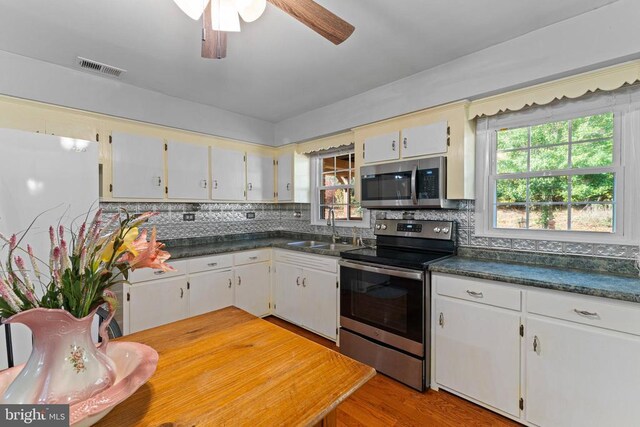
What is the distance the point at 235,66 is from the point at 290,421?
2.45 m

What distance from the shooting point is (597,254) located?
1.89 metres

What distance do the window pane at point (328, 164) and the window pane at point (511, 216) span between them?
192 centimetres

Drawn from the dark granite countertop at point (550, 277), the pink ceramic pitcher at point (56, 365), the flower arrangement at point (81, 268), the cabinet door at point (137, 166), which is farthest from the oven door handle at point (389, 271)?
the cabinet door at point (137, 166)

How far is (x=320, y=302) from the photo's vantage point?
9.46ft

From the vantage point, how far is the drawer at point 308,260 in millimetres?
2775

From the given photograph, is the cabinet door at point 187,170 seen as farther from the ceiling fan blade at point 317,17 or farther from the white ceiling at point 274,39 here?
the ceiling fan blade at point 317,17

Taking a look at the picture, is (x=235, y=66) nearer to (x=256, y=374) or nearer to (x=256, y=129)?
(x=256, y=129)

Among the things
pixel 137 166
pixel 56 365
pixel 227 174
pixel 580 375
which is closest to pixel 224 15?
pixel 56 365

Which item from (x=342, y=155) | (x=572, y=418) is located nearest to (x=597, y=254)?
(x=572, y=418)

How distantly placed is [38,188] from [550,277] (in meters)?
3.15

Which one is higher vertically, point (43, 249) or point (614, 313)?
point (43, 249)

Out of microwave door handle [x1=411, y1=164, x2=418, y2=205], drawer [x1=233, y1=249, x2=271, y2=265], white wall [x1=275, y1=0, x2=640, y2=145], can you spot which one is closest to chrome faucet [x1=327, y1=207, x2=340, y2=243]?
drawer [x1=233, y1=249, x2=271, y2=265]

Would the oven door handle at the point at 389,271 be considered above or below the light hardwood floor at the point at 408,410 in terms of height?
above

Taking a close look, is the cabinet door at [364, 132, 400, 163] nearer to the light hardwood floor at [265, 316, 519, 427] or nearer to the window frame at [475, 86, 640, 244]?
the window frame at [475, 86, 640, 244]
